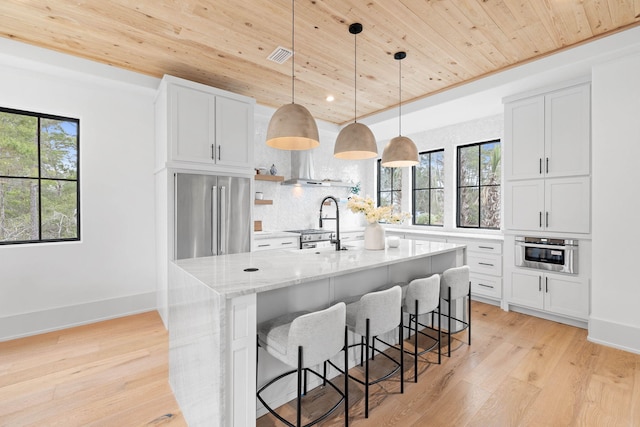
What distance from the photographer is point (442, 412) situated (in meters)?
1.97

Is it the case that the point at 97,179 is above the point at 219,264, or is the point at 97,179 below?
above

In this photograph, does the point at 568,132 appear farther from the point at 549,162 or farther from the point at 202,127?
the point at 202,127

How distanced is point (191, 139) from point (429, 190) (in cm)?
418

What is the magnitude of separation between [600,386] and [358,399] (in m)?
1.81

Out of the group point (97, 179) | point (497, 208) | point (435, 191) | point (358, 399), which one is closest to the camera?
point (358, 399)

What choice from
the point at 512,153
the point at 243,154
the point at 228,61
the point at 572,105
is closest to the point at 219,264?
the point at 243,154

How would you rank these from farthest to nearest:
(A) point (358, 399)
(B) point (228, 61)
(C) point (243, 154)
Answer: (C) point (243, 154)
(B) point (228, 61)
(A) point (358, 399)

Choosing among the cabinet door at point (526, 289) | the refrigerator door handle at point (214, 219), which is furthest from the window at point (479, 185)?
the refrigerator door handle at point (214, 219)

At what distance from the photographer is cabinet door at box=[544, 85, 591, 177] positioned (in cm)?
326

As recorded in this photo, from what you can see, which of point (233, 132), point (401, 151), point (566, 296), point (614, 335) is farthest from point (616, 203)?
point (233, 132)

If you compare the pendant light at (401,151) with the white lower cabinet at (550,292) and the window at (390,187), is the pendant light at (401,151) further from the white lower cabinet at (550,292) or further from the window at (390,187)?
the window at (390,187)

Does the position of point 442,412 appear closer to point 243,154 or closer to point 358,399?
point 358,399

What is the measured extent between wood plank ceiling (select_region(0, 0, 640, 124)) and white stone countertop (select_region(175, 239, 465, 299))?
6.42 ft

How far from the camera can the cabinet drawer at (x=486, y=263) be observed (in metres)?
4.00
